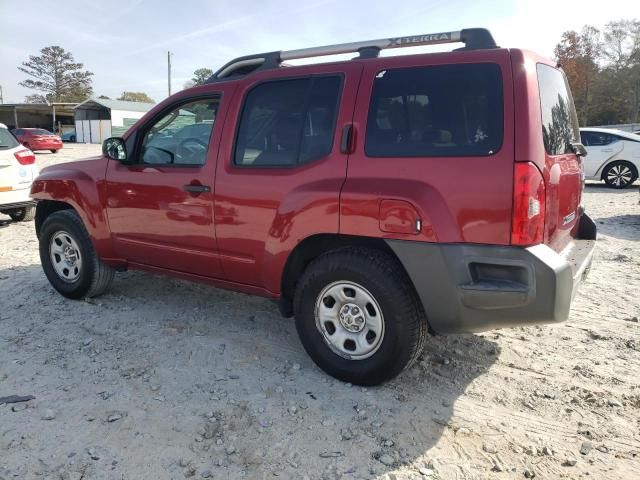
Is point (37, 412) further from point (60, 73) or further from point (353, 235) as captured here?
point (60, 73)

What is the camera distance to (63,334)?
3893mm

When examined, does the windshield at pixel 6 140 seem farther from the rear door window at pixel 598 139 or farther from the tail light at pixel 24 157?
the rear door window at pixel 598 139

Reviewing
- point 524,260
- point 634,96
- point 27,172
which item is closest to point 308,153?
point 524,260

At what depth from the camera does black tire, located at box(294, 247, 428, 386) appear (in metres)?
2.84

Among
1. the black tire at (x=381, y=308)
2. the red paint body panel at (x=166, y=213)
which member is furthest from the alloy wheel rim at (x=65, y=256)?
the black tire at (x=381, y=308)

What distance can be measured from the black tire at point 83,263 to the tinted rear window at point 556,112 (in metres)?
3.70

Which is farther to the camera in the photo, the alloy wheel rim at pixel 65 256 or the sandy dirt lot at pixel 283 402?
the alloy wheel rim at pixel 65 256

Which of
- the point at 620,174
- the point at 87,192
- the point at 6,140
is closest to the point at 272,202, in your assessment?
the point at 87,192

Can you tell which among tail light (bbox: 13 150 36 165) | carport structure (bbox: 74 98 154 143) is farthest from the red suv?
carport structure (bbox: 74 98 154 143)

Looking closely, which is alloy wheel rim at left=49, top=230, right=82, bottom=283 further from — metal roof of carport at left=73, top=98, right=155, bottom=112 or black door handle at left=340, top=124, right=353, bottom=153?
metal roof of carport at left=73, top=98, right=155, bottom=112

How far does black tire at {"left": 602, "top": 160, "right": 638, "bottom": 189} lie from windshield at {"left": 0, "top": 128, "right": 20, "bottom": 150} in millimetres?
12895

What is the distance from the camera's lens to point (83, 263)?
14.7 feet

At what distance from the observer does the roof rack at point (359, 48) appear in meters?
2.82

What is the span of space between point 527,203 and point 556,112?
2.89 feet
